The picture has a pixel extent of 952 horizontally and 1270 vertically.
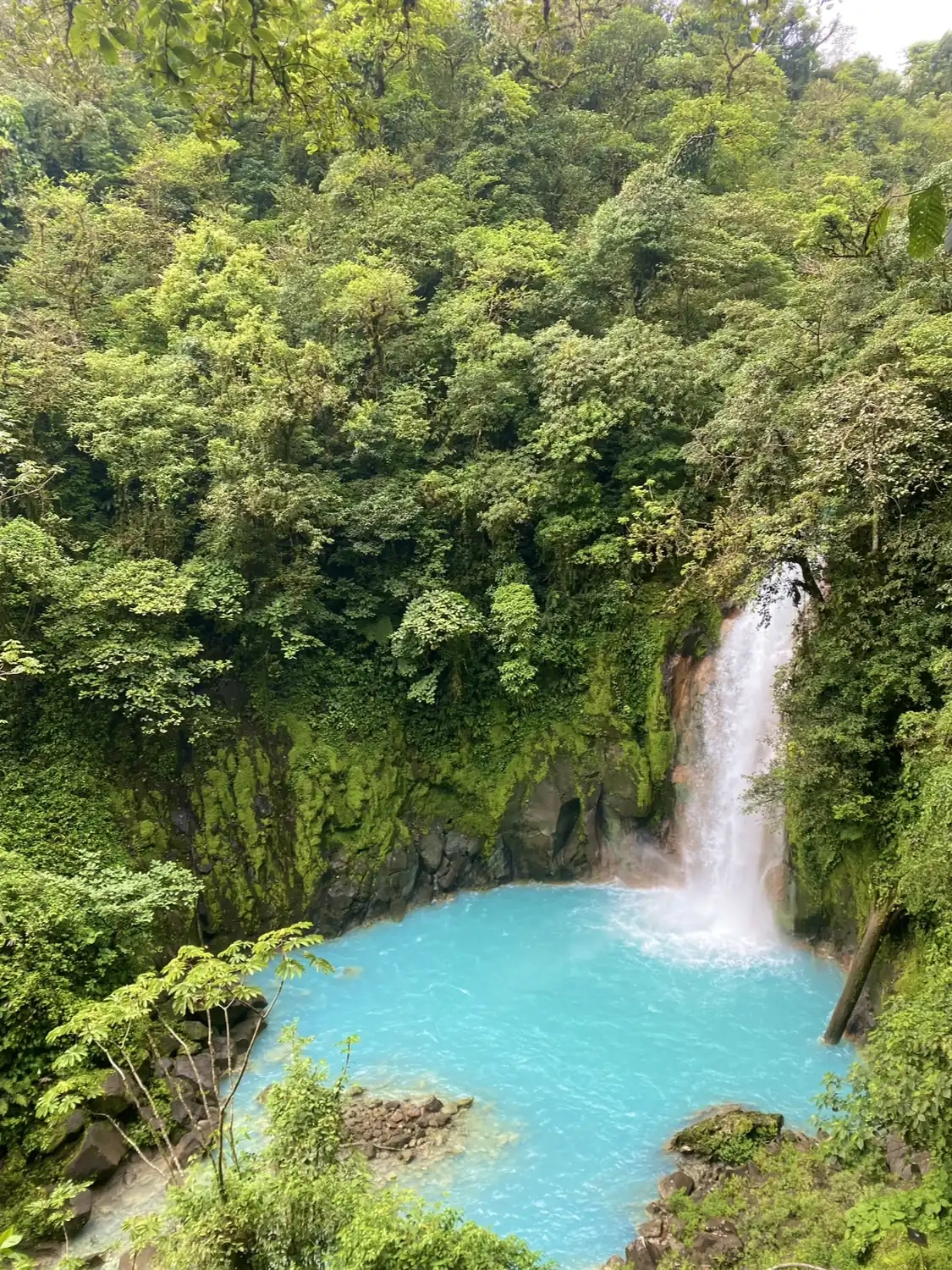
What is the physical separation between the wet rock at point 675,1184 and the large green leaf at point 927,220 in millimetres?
7690

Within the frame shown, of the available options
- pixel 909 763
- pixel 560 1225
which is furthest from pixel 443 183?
pixel 560 1225

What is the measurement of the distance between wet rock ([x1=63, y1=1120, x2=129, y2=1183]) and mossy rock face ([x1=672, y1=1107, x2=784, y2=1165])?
213 inches

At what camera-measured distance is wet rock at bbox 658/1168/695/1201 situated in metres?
6.65

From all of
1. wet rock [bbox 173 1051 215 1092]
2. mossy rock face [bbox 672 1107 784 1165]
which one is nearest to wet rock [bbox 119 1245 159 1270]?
A: wet rock [bbox 173 1051 215 1092]

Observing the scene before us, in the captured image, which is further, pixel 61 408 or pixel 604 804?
pixel 604 804

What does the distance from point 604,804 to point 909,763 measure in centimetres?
556

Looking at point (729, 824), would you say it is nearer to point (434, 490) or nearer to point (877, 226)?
point (434, 490)

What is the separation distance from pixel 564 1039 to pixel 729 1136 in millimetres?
2424

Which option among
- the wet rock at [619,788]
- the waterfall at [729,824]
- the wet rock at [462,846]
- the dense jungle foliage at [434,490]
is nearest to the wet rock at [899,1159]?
the dense jungle foliage at [434,490]

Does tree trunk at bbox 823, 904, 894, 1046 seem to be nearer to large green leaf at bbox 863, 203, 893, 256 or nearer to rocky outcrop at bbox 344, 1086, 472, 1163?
rocky outcrop at bbox 344, 1086, 472, 1163

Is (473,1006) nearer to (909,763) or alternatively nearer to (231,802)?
(231,802)

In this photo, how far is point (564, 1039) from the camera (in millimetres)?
9031

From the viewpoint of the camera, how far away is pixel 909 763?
7758mm

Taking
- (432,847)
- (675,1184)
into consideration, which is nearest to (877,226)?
(675,1184)
